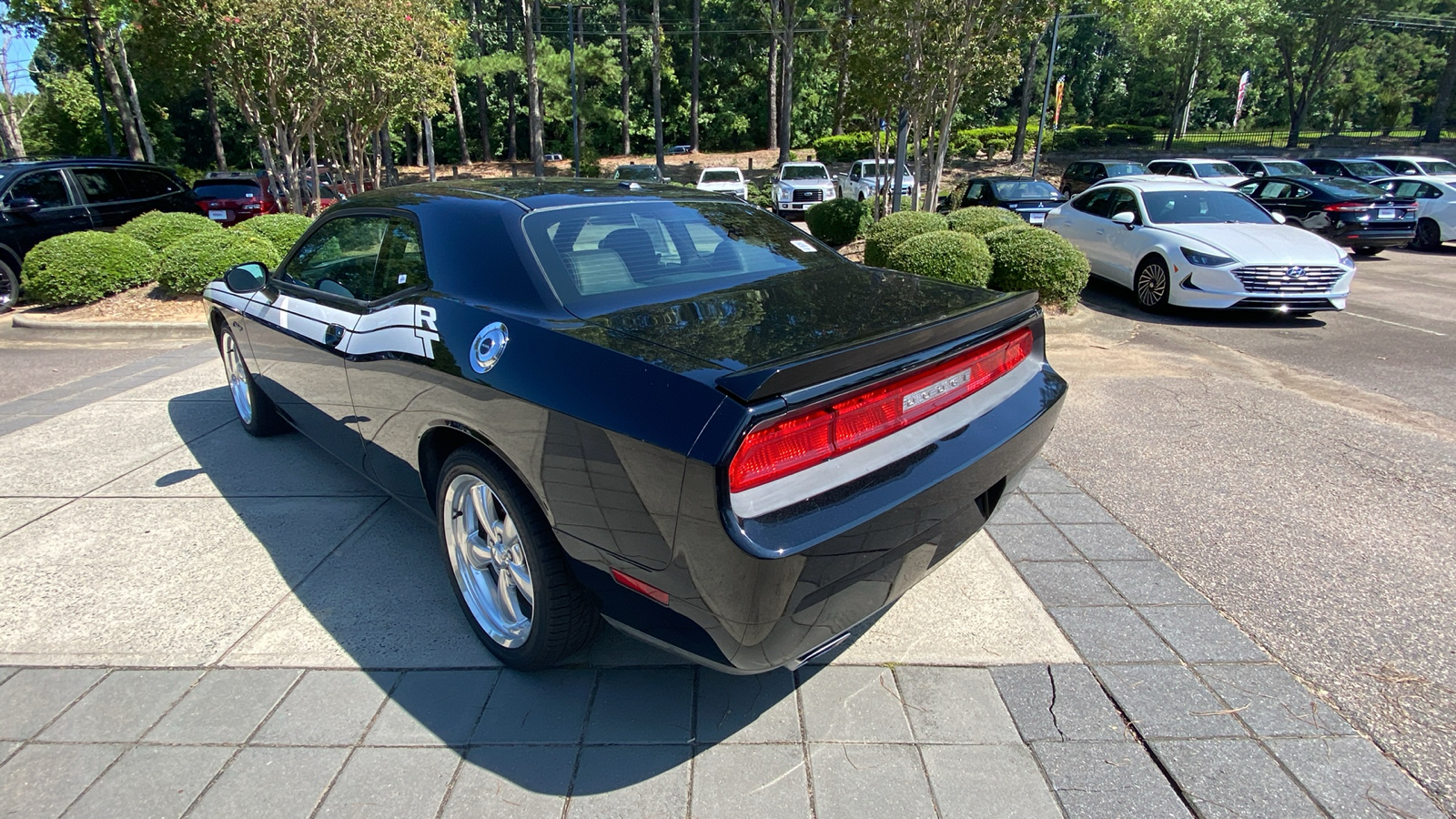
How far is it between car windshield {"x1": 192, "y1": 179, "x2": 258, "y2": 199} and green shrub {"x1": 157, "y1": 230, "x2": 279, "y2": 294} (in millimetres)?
5513

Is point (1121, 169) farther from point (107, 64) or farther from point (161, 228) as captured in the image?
point (107, 64)

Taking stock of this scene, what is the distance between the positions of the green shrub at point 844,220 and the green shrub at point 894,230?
337 cm

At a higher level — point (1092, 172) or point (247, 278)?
point (1092, 172)

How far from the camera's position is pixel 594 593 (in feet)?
7.22

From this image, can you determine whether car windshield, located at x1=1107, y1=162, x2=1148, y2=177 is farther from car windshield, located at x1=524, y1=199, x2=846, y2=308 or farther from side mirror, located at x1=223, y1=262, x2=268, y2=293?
side mirror, located at x1=223, y1=262, x2=268, y2=293

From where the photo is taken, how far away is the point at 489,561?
264cm

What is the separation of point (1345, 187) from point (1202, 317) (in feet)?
27.2

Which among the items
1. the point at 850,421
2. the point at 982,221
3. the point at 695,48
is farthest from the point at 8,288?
the point at 695,48

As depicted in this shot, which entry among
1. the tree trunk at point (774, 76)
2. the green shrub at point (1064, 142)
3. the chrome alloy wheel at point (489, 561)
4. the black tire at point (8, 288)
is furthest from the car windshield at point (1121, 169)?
the tree trunk at point (774, 76)

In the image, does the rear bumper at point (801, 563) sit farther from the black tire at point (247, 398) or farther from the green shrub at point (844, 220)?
the green shrub at point (844, 220)

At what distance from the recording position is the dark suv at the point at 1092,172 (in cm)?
1797

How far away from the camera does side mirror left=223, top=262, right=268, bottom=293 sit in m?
3.89

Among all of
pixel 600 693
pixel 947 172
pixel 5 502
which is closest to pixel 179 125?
pixel 947 172

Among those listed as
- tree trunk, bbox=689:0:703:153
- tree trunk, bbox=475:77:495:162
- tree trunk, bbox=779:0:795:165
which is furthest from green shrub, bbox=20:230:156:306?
tree trunk, bbox=475:77:495:162
